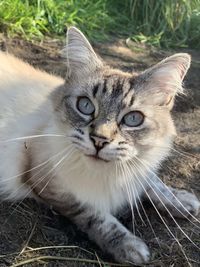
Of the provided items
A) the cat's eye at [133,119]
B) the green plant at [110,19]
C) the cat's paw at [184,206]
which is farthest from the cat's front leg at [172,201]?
the green plant at [110,19]

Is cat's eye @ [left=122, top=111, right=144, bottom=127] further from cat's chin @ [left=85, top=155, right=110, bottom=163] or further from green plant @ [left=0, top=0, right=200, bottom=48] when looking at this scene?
green plant @ [left=0, top=0, right=200, bottom=48]

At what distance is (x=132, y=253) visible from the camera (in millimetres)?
2877

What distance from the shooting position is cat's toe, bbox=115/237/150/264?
2.87 m

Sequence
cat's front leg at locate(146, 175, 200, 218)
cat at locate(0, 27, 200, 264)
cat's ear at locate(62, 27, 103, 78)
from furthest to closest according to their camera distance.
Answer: cat's front leg at locate(146, 175, 200, 218), cat's ear at locate(62, 27, 103, 78), cat at locate(0, 27, 200, 264)

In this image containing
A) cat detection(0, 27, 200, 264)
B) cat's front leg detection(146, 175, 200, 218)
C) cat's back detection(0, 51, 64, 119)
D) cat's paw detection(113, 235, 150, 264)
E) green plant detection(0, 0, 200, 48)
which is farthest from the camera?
green plant detection(0, 0, 200, 48)

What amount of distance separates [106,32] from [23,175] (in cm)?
287

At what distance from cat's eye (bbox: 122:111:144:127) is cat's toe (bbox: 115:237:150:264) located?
25.6 inches

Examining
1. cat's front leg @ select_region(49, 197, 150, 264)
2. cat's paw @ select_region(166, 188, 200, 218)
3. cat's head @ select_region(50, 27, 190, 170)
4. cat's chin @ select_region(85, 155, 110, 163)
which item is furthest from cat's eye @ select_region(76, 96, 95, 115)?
cat's paw @ select_region(166, 188, 200, 218)

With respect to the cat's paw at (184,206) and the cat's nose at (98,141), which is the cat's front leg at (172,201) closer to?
the cat's paw at (184,206)

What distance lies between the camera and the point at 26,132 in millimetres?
3215

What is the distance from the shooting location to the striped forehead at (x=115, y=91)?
2.75m

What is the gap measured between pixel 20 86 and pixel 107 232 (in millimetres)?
1190

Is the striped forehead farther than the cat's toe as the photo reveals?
No

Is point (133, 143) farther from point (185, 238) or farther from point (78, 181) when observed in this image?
point (185, 238)
